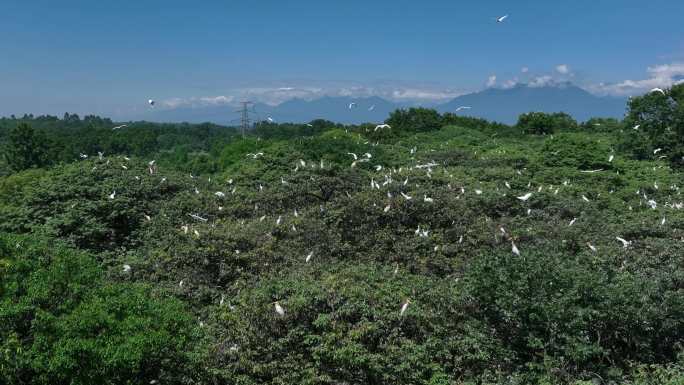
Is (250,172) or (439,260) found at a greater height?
(250,172)

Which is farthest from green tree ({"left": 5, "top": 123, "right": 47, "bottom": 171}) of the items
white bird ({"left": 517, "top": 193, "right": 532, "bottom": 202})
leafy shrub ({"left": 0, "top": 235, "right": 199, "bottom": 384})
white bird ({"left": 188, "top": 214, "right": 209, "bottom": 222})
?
white bird ({"left": 517, "top": 193, "right": 532, "bottom": 202})

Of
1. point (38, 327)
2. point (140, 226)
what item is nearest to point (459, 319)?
point (38, 327)

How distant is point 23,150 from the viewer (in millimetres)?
40625

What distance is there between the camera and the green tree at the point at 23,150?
40500 mm

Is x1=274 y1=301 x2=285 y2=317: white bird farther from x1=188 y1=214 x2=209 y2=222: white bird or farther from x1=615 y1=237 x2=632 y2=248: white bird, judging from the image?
x1=615 y1=237 x2=632 y2=248: white bird

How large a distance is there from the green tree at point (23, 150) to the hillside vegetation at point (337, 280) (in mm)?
30245

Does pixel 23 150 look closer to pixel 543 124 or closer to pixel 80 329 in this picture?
pixel 80 329

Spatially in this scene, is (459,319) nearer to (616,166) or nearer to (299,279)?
(299,279)

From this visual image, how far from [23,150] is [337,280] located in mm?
40899

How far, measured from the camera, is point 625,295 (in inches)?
279

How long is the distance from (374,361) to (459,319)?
1.70 metres

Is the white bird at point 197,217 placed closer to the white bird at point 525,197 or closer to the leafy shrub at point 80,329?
the leafy shrub at point 80,329

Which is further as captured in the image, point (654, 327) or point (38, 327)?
point (654, 327)

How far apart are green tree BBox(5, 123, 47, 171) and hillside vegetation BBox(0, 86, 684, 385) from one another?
30.2 meters
